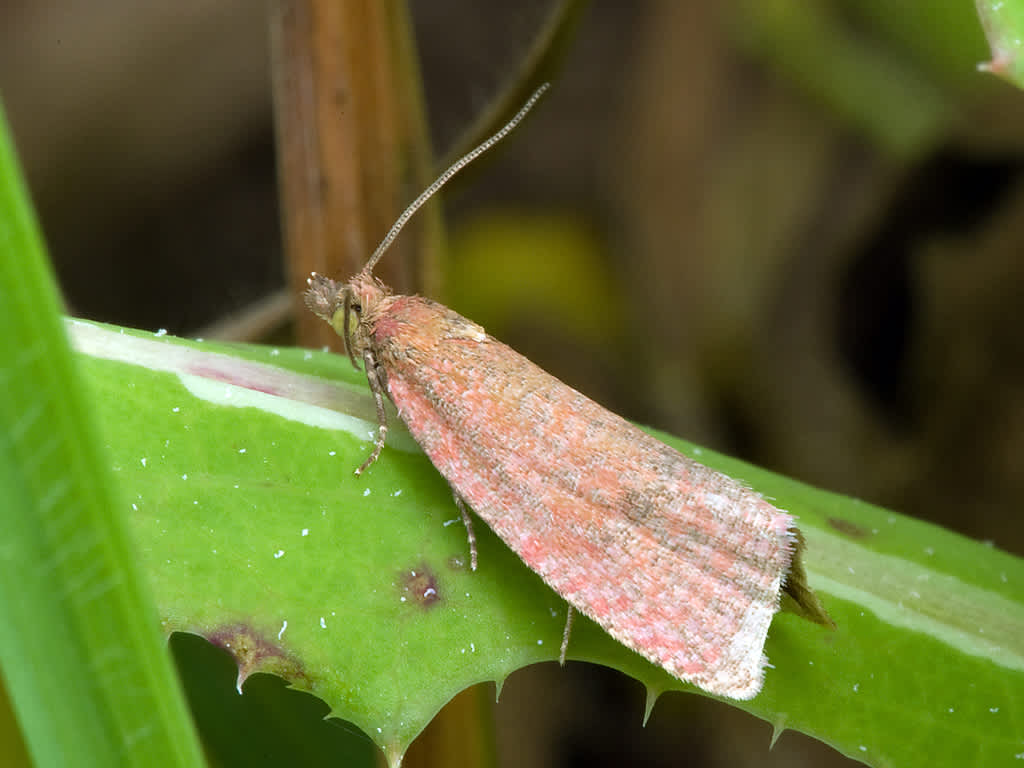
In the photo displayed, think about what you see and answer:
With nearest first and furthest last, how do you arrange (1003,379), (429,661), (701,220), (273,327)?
(429,661), (273,327), (1003,379), (701,220)

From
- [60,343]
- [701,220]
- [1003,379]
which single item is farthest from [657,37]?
[60,343]

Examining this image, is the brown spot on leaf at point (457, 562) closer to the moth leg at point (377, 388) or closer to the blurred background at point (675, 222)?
the moth leg at point (377, 388)

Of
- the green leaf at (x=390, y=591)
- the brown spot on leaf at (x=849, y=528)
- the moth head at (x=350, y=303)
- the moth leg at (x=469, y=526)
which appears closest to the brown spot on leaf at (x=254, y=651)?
the green leaf at (x=390, y=591)

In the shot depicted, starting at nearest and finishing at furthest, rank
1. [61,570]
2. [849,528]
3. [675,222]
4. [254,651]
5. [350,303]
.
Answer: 1. [61,570]
2. [254,651]
3. [849,528]
4. [350,303]
5. [675,222]

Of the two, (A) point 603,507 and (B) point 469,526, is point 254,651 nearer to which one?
(B) point 469,526

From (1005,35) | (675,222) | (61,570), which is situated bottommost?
(675,222)

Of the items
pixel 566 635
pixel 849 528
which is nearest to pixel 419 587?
pixel 566 635

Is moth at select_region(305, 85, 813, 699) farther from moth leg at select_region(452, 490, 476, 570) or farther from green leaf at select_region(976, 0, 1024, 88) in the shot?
green leaf at select_region(976, 0, 1024, 88)

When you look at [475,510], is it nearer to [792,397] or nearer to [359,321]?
[359,321]
